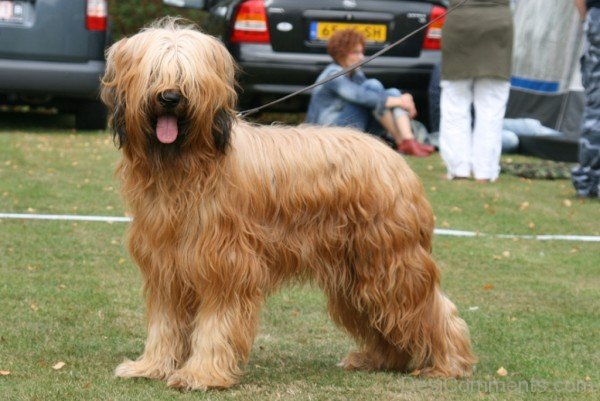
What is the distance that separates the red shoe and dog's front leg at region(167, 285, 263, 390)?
8211 mm

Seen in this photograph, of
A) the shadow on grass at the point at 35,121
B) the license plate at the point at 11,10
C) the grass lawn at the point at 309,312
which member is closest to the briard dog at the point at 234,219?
the grass lawn at the point at 309,312

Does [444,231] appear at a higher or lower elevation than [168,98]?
lower

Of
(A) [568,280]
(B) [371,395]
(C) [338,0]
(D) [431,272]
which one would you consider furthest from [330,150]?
(C) [338,0]

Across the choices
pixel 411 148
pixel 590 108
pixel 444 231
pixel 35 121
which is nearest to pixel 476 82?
pixel 590 108

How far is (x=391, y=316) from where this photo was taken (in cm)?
544

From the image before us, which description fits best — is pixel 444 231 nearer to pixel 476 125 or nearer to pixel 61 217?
pixel 476 125

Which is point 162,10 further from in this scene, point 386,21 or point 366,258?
point 366,258

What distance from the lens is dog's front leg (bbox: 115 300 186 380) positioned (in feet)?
17.4

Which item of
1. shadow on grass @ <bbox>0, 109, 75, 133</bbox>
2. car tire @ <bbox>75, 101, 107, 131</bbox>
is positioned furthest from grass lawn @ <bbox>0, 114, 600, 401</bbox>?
shadow on grass @ <bbox>0, 109, 75, 133</bbox>

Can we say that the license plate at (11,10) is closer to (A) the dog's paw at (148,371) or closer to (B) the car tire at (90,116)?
(B) the car tire at (90,116)

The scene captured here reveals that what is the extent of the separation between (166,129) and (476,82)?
723cm

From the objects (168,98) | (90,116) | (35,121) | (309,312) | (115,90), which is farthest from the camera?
(35,121)

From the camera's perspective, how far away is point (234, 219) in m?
5.09

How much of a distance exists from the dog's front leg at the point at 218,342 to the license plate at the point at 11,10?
29.0 ft
